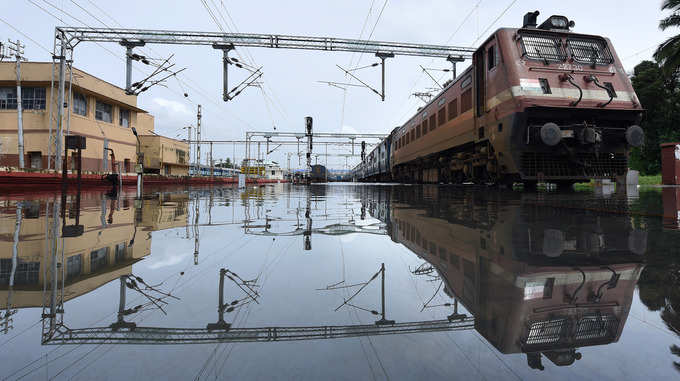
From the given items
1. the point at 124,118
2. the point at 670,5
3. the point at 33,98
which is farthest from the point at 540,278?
the point at 124,118

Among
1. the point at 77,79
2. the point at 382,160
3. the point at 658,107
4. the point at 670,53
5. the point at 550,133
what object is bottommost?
the point at 550,133

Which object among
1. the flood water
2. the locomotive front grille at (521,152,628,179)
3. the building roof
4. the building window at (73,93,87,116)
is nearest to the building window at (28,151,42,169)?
the building window at (73,93,87,116)

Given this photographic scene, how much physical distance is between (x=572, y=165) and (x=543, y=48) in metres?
2.74

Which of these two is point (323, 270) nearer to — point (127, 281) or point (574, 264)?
point (127, 281)

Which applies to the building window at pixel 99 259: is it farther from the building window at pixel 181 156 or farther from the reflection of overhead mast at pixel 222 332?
the building window at pixel 181 156

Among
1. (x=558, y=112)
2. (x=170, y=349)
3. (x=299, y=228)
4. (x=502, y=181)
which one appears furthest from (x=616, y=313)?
(x=502, y=181)

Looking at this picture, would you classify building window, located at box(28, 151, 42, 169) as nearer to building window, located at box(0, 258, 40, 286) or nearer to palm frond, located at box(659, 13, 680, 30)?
building window, located at box(0, 258, 40, 286)

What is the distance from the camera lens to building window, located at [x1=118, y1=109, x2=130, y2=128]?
30.9 m

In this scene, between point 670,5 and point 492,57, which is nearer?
point 492,57

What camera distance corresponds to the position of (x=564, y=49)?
25.1 ft

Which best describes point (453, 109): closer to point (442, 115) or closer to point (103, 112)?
point (442, 115)

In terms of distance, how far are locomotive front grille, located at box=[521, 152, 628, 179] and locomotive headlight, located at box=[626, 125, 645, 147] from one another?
17.6 inches

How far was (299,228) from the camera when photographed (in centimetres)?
312

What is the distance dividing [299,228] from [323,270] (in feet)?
4.61
